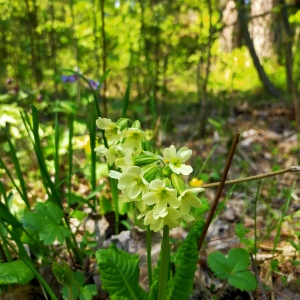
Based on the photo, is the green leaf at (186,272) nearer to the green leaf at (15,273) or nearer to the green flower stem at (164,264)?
the green flower stem at (164,264)

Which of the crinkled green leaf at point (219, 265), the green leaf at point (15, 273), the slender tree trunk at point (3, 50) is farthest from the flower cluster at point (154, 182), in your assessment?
the slender tree trunk at point (3, 50)

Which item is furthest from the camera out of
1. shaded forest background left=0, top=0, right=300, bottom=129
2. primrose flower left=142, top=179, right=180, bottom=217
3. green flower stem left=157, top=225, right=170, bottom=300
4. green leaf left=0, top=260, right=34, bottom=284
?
shaded forest background left=0, top=0, right=300, bottom=129

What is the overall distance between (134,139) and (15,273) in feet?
2.23

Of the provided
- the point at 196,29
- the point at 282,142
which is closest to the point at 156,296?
the point at 282,142

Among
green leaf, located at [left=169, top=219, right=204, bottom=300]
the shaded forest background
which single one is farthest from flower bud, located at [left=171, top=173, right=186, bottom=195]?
the shaded forest background

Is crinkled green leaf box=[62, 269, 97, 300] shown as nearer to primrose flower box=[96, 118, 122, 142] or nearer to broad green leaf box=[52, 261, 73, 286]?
broad green leaf box=[52, 261, 73, 286]

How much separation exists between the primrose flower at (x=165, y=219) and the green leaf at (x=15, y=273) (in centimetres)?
64

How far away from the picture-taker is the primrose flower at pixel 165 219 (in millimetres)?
863

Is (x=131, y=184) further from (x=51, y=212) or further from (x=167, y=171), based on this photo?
(x=51, y=212)

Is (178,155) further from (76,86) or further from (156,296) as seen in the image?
(76,86)

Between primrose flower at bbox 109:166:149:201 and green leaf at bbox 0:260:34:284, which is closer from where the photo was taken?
primrose flower at bbox 109:166:149:201

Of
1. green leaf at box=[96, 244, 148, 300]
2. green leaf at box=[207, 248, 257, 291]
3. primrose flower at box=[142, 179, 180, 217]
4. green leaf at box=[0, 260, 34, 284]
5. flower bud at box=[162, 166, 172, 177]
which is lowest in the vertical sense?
green leaf at box=[207, 248, 257, 291]

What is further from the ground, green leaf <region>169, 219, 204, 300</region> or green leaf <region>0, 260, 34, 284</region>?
green leaf <region>169, 219, 204, 300</region>

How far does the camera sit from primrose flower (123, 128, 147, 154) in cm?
104
